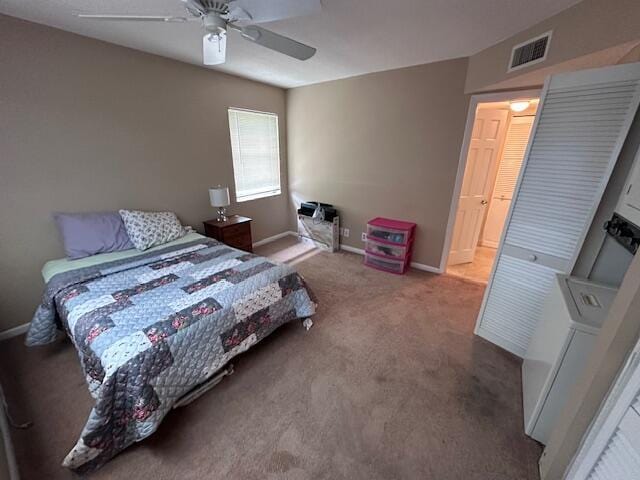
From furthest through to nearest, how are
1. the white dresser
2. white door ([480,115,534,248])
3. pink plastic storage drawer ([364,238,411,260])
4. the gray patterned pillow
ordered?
white door ([480,115,534,248]) < pink plastic storage drawer ([364,238,411,260]) < the gray patterned pillow < the white dresser

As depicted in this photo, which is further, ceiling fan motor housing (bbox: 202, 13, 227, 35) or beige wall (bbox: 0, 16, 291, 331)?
beige wall (bbox: 0, 16, 291, 331)

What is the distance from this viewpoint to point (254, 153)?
3.74 m

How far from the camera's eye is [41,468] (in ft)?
3.94

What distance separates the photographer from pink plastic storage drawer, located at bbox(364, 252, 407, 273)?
3150mm

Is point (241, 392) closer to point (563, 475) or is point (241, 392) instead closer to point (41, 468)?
point (41, 468)

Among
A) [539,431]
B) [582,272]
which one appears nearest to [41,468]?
[539,431]

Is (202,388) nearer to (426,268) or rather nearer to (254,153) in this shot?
(426,268)

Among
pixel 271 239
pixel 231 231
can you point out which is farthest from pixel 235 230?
pixel 271 239

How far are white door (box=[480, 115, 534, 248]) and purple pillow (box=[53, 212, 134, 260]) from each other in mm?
4275

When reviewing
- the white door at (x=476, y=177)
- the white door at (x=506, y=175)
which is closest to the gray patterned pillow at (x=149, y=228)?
the white door at (x=476, y=177)

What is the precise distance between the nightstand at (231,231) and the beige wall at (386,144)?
138 cm

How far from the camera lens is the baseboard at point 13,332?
2033mm

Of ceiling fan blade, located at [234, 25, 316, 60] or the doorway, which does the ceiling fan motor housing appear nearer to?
ceiling fan blade, located at [234, 25, 316, 60]

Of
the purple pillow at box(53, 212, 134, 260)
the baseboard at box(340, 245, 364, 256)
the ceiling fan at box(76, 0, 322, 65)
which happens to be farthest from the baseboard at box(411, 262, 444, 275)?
the purple pillow at box(53, 212, 134, 260)
